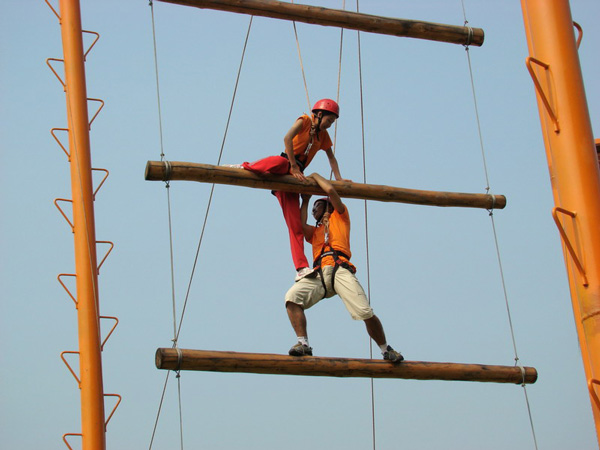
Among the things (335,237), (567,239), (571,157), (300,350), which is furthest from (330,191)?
(567,239)

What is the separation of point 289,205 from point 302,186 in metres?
0.23

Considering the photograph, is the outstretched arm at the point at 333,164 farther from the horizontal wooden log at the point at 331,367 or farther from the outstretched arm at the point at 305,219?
the horizontal wooden log at the point at 331,367

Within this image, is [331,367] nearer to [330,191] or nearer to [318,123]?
[330,191]

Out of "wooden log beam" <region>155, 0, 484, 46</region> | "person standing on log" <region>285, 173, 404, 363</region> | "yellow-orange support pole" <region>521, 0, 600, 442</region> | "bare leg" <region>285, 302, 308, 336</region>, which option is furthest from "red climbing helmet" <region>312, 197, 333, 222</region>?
"yellow-orange support pole" <region>521, 0, 600, 442</region>

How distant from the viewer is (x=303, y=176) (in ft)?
24.1

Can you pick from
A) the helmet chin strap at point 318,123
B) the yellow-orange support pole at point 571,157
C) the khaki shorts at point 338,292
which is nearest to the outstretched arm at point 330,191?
the helmet chin strap at point 318,123

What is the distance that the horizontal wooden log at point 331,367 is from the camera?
629 centimetres

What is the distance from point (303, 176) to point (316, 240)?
52cm

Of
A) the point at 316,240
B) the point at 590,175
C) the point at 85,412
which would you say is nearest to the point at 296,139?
the point at 316,240

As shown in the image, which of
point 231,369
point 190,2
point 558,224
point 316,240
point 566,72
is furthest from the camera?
point 190,2

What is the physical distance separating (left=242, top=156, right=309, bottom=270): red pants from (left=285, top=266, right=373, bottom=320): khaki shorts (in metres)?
0.19

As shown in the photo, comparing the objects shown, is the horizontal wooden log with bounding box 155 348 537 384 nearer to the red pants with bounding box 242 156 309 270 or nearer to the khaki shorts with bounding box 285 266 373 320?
the khaki shorts with bounding box 285 266 373 320

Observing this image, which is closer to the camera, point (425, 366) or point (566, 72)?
point (566, 72)

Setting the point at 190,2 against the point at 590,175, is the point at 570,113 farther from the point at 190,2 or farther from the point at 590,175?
the point at 190,2
